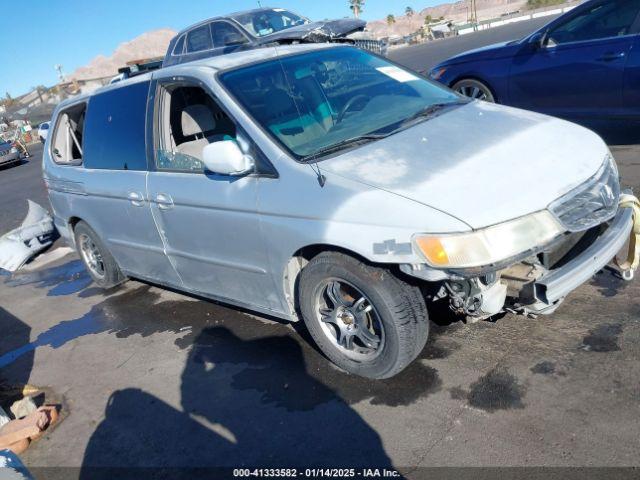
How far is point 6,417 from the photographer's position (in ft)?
11.5

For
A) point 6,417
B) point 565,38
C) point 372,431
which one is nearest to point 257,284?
point 372,431

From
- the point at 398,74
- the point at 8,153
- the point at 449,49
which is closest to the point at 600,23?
the point at 398,74

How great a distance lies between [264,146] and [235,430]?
1.58m

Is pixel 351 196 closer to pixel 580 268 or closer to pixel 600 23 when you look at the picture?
pixel 580 268

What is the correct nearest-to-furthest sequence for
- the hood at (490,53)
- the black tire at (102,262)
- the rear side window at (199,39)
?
the black tire at (102,262)
the hood at (490,53)
the rear side window at (199,39)

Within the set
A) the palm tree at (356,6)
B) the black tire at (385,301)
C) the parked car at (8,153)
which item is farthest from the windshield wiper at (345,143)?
the palm tree at (356,6)

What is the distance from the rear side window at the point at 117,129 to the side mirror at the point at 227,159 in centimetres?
108

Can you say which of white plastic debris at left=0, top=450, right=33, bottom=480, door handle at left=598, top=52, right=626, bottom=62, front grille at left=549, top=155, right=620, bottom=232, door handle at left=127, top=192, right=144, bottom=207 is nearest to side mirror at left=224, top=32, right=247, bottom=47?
door handle at left=598, top=52, right=626, bottom=62

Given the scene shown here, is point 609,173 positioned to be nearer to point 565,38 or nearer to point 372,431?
point 372,431

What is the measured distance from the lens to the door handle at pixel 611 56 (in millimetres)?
6023

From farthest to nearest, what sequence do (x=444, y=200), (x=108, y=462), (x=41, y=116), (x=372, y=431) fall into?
(x=41, y=116)
(x=108, y=462)
(x=372, y=431)
(x=444, y=200)

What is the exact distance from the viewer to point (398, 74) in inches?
168

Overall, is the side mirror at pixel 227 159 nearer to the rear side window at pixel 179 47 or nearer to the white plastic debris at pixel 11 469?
the white plastic debris at pixel 11 469

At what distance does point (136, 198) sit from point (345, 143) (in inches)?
68.7
